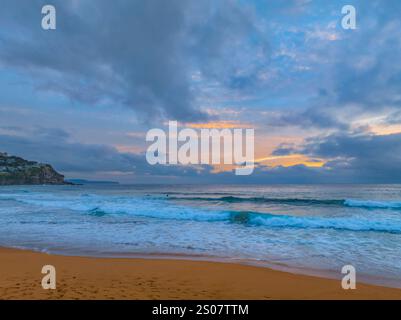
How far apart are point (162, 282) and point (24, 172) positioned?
127563mm

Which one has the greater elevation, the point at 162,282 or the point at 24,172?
the point at 24,172

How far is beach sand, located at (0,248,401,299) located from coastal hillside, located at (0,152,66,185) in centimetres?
11809

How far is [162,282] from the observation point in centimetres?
580

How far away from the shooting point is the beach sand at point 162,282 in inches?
198

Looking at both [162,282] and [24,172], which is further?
[24,172]

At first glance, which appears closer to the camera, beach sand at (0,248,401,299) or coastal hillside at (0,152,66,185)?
beach sand at (0,248,401,299)

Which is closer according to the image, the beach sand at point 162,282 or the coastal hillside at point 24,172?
the beach sand at point 162,282

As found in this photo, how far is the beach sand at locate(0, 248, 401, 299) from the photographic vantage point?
5.02 m

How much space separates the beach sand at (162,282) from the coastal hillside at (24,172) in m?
118
